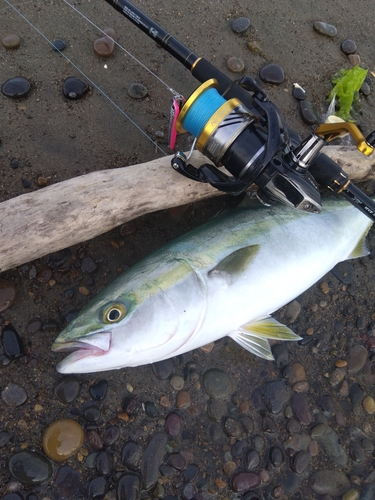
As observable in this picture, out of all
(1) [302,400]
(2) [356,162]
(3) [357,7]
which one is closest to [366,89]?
(3) [357,7]

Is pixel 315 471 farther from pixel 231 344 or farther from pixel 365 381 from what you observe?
pixel 231 344

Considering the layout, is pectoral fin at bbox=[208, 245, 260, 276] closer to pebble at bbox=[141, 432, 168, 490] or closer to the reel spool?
the reel spool

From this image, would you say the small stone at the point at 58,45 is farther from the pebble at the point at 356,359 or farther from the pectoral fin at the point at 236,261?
the pebble at the point at 356,359

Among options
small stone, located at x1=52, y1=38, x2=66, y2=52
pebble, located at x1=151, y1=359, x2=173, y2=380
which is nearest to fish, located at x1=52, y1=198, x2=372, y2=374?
pebble, located at x1=151, y1=359, x2=173, y2=380

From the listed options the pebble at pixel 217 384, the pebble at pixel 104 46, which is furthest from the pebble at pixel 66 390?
the pebble at pixel 104 46

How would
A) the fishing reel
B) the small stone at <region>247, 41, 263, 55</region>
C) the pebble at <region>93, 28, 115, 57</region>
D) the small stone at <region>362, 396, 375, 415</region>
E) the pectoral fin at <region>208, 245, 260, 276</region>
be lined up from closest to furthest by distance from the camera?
the fishing reel → the pectoral fin at <region>208, 245, 260, 276</region> → the small stone at <region>362, 396, 375, 415</region> → the pebble at <region>93, 28, 115, 57</region> → the small stone at <region>247, 41, 263, 55</region>

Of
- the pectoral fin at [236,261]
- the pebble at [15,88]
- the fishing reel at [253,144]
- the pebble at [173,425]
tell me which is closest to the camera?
the fishing reel at [253,144]
